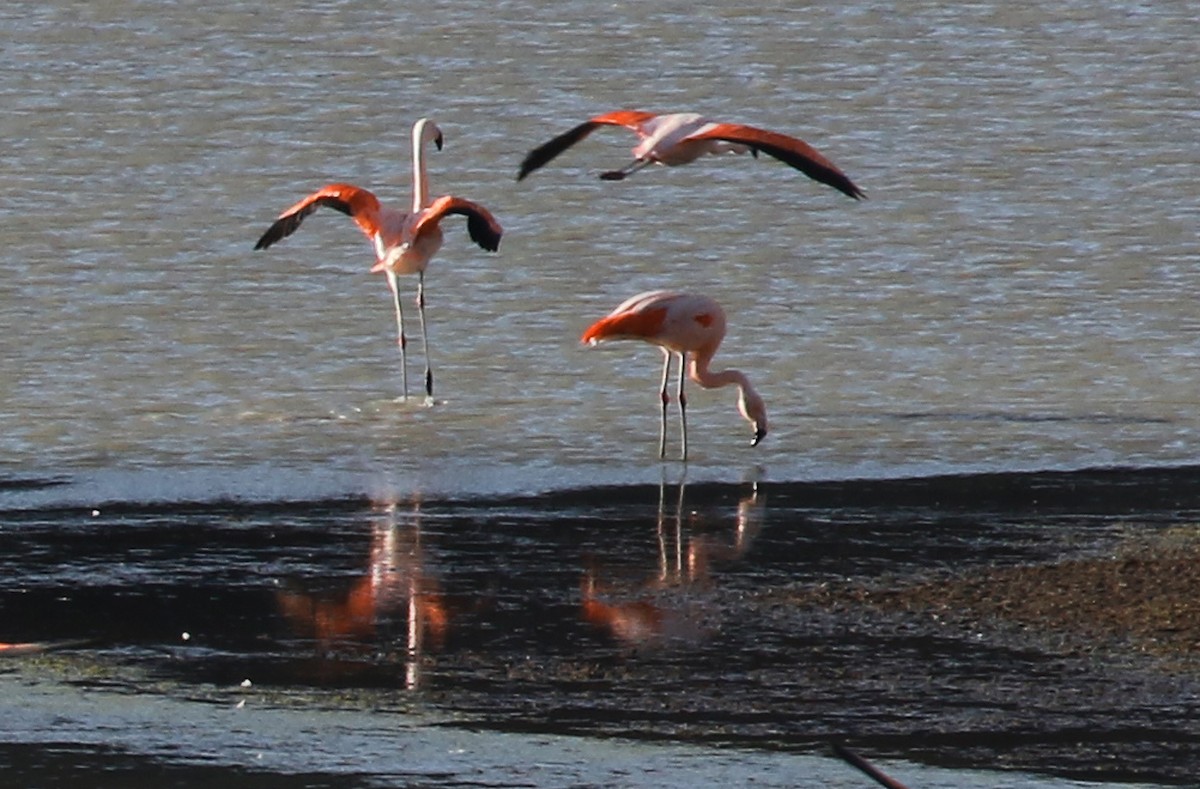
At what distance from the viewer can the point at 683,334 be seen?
11688mm

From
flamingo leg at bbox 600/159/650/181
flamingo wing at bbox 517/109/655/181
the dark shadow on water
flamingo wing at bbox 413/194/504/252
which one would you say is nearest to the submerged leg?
flamingo wing at bbox 413/194/504/252

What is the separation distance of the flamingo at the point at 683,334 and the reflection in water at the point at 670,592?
1353 millimetres

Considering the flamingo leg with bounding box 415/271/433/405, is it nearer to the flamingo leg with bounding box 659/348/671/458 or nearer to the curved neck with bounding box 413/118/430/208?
the curved neck with bounding box 413/118/430/208

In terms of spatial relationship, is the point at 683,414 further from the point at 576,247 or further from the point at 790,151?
the point at 576,247

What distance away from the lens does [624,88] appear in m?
20.4

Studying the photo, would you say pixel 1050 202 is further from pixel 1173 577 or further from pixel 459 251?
pixel 1173 577

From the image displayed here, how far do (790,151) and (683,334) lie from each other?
0.95 meters

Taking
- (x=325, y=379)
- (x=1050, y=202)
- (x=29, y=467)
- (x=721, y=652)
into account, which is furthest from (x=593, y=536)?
(x=1050, y=202)

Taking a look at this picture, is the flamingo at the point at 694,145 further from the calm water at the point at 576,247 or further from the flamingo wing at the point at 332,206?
the flamingo wing at the point at 332,206

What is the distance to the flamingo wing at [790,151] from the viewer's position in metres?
11.0

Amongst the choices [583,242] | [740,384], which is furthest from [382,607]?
[583,242]

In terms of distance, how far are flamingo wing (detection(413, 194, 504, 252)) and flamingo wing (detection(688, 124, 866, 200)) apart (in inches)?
46.7

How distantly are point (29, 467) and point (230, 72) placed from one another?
34.1 ft

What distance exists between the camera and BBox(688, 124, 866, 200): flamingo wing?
11.0m
